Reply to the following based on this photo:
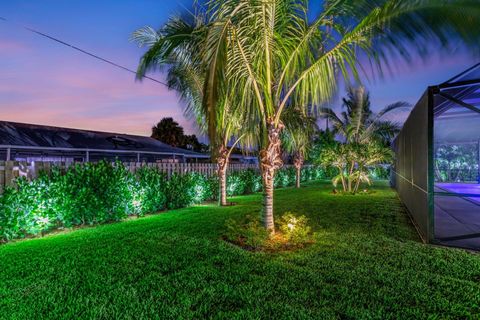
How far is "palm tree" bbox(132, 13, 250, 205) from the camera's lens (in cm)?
357

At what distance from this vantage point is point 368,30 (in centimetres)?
437

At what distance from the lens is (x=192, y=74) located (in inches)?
349

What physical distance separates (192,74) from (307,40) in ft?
14.5

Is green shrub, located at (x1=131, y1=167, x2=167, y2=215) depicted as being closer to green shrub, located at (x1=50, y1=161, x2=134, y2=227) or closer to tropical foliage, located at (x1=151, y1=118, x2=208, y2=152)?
green shrub, located at (x1=50, y1=161, x2=134, y2=227)

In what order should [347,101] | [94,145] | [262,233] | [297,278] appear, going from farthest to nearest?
[347,101] → [94,145] → [262,233] → [297,278]

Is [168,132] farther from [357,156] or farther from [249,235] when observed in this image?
[249,235]

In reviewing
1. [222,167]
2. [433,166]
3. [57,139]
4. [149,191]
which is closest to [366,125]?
[222,167]

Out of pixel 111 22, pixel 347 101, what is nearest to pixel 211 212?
pixel 111 22

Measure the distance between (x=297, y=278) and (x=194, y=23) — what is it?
4642 mm

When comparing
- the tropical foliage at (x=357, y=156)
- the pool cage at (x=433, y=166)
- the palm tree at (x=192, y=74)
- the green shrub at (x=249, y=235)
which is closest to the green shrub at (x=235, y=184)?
the palm tree at (x=192, y=74)

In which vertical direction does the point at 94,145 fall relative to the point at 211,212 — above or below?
above

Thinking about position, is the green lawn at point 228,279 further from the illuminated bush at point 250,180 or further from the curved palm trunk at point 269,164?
the illuminated bush at point 250,180

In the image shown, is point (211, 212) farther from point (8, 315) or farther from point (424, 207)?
point (8, 315)

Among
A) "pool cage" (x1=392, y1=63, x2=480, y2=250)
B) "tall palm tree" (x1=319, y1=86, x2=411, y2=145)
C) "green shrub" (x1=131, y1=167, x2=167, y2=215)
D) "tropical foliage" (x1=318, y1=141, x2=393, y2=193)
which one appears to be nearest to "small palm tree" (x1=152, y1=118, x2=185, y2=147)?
"tall palm tree" (x1=319, y1=86, x2=411, y2=145)
